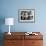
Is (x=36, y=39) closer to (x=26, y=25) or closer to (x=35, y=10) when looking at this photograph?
(x=26, y=25)

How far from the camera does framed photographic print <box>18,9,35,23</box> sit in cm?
444

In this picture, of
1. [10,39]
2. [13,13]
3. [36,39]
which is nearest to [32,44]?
[36,39]

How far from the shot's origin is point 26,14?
14.6ft

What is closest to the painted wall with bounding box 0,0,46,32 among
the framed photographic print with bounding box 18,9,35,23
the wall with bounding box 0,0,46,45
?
the wall with bounding box 0,0,46,45

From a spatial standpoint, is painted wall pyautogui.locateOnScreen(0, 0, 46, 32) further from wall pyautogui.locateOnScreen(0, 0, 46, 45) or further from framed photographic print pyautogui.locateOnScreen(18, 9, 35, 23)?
framed photographic print pyautogui.locateOnScreen(18, 9, 35, 23)

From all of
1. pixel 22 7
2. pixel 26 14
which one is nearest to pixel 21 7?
pixel 22 7

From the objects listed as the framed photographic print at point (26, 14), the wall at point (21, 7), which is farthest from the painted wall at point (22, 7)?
the framed photographic print at point (26, 14)

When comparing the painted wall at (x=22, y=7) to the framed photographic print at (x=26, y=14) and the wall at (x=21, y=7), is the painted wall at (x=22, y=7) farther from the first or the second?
the framed photographic print at (x=26, y=14)

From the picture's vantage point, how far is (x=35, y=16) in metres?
4.45

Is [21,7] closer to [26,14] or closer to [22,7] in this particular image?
[22,7]

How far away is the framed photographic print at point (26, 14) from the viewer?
4.44m

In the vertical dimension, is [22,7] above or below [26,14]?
above

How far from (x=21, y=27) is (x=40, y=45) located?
3.25 ft

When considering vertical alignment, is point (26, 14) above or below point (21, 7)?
below
